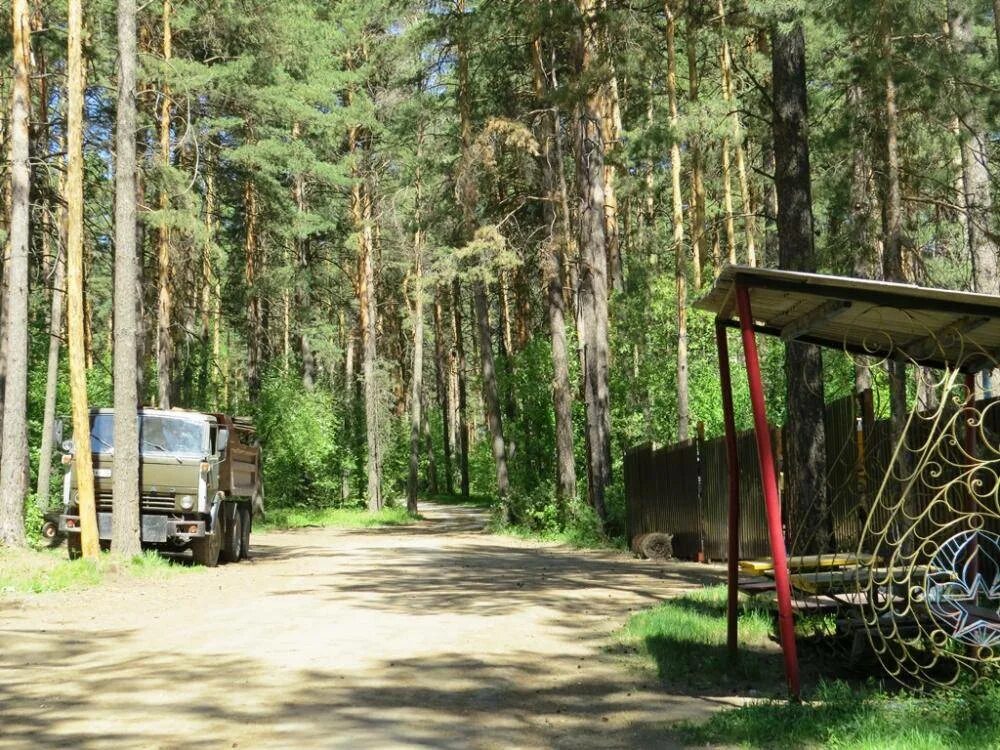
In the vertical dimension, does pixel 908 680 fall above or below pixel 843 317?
below

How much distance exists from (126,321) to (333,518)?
2169cm

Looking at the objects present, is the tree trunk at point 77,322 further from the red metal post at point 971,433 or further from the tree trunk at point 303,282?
the tree trunk at point 303,282

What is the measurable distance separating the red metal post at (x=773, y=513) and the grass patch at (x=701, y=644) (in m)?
1.23

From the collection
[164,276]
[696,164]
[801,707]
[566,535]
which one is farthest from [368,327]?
[801,707]

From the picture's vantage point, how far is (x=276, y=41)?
94.4 feet

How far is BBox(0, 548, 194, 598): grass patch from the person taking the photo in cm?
1552

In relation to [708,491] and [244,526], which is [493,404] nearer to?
[244,526]

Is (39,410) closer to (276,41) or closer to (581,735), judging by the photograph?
(276,41)

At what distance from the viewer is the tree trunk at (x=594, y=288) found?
82.1 ft

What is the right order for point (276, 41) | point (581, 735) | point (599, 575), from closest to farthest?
point (581, 735)
point (599, 575)
point (276, 41)

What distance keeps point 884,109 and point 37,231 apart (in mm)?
18987

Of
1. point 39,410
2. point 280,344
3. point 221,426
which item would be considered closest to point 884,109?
point 221,426

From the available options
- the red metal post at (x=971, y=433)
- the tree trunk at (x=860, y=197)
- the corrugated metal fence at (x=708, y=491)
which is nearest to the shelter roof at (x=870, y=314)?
the red metal post at (x=971, y=433)

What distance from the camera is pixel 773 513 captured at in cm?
731
